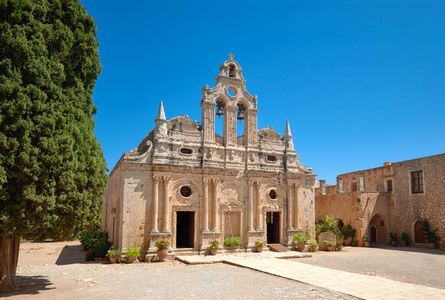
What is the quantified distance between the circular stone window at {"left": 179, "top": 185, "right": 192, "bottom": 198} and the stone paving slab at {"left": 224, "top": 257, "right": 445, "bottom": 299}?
16.3 feet

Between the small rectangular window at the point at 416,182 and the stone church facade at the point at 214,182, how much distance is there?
28.5 feet

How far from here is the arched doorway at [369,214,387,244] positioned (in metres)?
27.9

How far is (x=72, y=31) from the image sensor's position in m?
Answer: 11.6

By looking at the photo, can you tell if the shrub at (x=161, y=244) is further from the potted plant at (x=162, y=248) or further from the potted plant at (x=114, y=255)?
the potted plant at (x=114, y=255)

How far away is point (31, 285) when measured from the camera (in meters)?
11.6

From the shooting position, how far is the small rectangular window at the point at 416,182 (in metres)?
25.0

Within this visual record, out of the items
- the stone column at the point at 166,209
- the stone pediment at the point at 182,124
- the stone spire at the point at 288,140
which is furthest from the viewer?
the stone spire at the point at 288,140

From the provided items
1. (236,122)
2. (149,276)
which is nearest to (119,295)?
(149,276)

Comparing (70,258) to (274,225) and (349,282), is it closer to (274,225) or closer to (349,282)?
(274,225)

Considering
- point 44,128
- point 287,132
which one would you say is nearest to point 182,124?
point 287,132

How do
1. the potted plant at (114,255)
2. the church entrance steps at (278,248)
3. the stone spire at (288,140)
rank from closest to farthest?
the potted plant at (114,255)
the church entrance steps at (278,248)
the stone spire at (288,140)

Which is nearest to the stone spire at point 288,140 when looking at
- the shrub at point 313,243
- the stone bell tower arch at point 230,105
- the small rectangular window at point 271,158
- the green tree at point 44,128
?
the small rectangular window at point 271,158

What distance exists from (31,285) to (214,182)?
1072 centimetres

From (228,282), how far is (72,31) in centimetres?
1037
